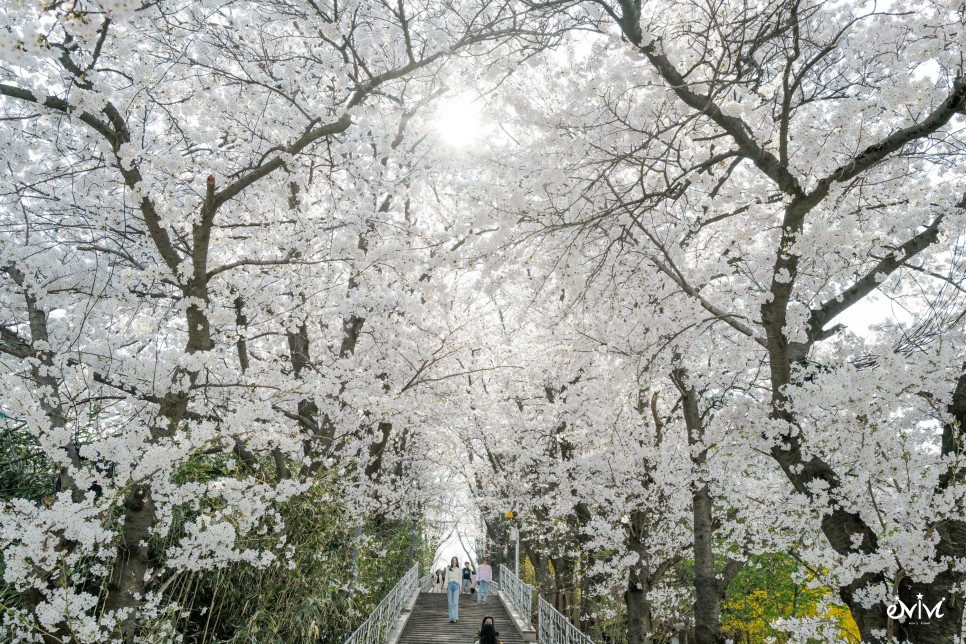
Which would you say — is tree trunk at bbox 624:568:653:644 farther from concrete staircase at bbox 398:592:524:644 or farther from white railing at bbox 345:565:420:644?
white railing at bbox 345:565:420:644

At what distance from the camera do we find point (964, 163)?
5.65 m

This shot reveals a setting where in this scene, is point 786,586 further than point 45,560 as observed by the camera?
Yes

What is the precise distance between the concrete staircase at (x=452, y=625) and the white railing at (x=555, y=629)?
1138 millimetres

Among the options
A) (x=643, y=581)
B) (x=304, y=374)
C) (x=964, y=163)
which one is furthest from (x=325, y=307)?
(x=964, y=163)

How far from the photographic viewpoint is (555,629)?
37.9ft

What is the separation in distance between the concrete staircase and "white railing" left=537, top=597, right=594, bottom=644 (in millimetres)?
1138

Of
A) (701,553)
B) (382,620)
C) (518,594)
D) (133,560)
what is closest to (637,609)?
(701,553)

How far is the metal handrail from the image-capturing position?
51.8 ft

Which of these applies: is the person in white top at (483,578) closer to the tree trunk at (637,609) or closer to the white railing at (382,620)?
the white railing at (382,620)

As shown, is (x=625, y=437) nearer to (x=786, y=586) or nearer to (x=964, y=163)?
(x=964, y=163)

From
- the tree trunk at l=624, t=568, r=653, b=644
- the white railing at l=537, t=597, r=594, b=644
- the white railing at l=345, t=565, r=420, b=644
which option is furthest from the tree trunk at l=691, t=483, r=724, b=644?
the white railing at l=345, t=565, r=420, b=644

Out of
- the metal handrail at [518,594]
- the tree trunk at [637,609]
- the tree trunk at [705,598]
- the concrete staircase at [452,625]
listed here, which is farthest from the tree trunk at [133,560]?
the metal handrail at [518,594]

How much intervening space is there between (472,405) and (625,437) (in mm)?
4609

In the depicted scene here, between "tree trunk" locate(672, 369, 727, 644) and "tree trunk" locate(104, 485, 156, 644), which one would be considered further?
"tree trunk" locate(672, 369, 727, 644)
